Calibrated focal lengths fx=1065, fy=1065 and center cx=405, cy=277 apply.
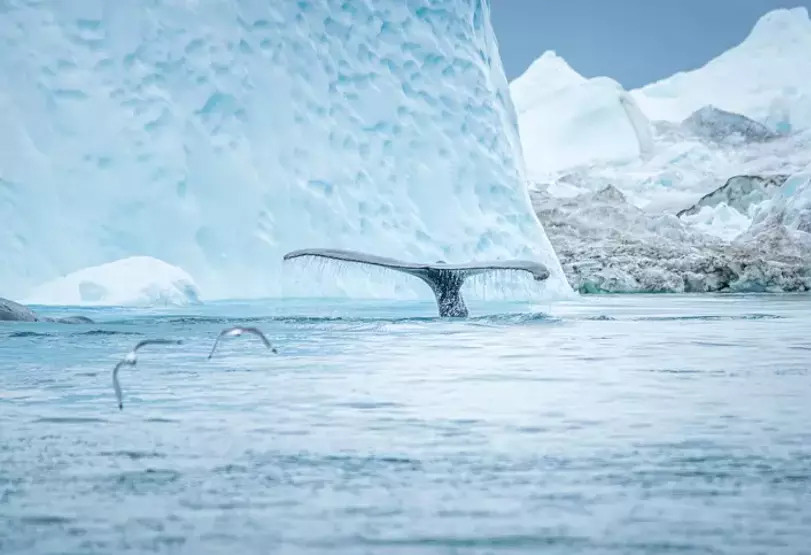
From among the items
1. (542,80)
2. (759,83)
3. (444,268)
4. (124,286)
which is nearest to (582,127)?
(542,80)

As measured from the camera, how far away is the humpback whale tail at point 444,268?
15.9m

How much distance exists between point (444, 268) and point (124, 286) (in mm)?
7001

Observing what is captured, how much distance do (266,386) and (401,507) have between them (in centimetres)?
410

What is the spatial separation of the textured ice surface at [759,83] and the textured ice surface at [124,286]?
7759cm

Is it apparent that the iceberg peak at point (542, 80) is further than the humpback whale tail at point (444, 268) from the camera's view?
Yes

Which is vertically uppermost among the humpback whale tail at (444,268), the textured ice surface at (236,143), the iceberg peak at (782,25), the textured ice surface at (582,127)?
the iceberg peak at (782,25)

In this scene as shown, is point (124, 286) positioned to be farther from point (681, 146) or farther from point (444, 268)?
point (681, 146)

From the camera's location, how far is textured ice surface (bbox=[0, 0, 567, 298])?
21328 mm

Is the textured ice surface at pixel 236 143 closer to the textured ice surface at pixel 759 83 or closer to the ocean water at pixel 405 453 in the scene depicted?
the ocean water at pixel 405 453

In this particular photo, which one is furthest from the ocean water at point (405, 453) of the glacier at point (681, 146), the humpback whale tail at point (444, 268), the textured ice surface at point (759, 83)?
the textured ice surface at point (759, 83)

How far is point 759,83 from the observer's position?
94.0 metres

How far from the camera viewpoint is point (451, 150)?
977 inches

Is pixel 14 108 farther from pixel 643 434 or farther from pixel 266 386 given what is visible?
pixel 643 434

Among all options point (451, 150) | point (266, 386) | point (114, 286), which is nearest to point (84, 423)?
point (266, 386)
